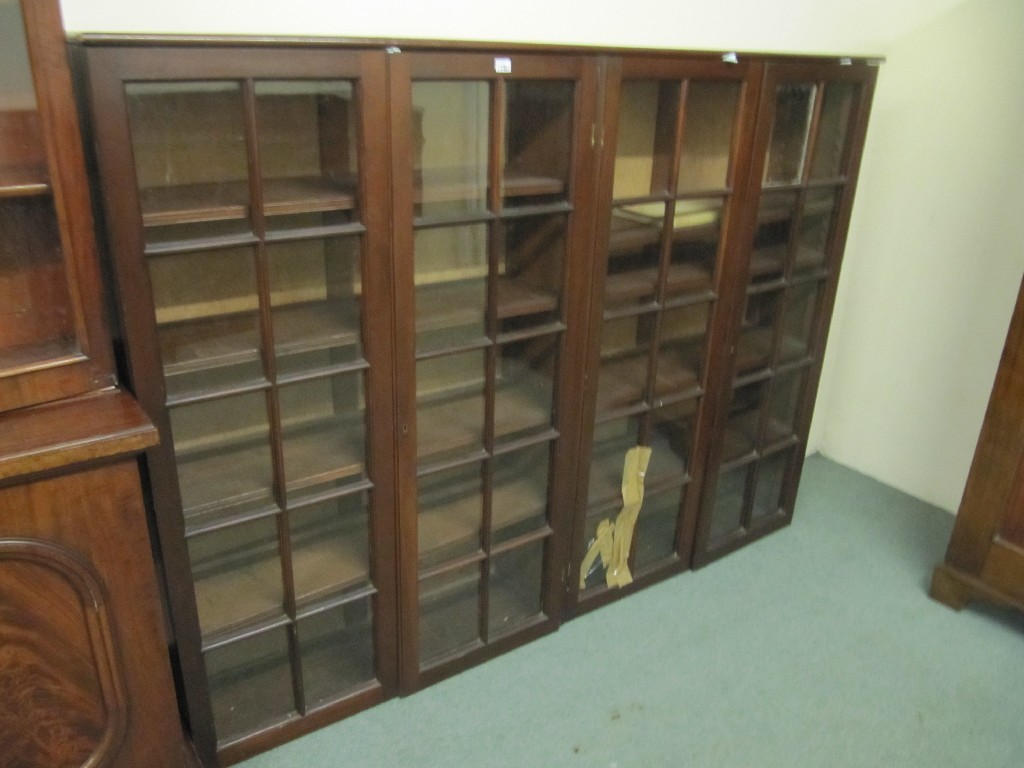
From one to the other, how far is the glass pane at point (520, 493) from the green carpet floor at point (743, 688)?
34cm

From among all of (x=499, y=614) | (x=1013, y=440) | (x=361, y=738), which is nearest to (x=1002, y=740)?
(x=1013, y=440)

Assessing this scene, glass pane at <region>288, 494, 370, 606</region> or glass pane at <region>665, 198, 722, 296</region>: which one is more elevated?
glass pane at <region>665, 198, 722, 296</region>

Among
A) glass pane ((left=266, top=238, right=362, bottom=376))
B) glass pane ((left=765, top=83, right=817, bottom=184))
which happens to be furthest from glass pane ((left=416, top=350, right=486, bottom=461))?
glass pane ((left=765, top=83, right=817, bottom=184))

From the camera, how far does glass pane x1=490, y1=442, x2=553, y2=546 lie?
193cm

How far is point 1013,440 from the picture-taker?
2020 millimetres

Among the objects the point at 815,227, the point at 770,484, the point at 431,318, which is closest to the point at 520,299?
the point at 431,318

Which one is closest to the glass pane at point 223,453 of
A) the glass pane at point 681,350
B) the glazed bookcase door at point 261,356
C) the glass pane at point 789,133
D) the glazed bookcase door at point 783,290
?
the glazed bookcase door at point 261,356

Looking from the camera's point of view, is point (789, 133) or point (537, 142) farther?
point (789, 133)

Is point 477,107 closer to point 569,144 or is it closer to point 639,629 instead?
point 569,144

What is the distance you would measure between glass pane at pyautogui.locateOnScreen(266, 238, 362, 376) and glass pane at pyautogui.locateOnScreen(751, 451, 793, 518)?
152 cm

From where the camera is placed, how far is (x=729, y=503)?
2.50 meters

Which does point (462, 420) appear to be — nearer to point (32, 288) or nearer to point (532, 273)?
point (532, 273)

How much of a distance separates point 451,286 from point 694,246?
0.70m

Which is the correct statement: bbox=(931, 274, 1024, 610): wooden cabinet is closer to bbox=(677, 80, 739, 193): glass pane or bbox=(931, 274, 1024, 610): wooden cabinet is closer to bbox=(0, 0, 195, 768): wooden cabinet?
bbox=(677, 80, 739, 193): glass pane
